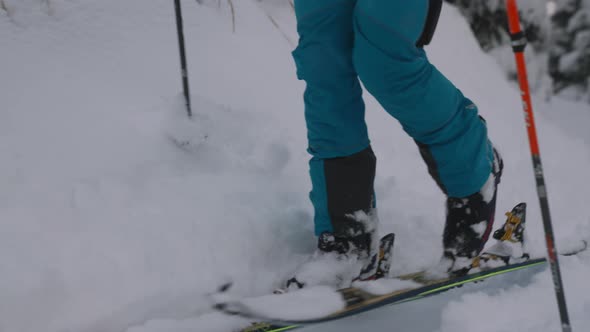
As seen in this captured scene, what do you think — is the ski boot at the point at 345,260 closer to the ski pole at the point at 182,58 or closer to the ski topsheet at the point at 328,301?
the ski topsheet at the point at 328,301

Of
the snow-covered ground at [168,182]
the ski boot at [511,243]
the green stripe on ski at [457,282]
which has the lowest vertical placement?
the green stripe on ski at [457,282]

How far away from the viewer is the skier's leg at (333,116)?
1.25 meters

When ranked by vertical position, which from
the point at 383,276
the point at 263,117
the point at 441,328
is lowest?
the point at 441,328

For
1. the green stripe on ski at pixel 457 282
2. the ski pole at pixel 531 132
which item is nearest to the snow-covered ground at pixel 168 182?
the green stripe on ski at pixel 457 282

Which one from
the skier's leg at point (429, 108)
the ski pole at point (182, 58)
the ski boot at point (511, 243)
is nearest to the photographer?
the skier's leg at point (429, 108)

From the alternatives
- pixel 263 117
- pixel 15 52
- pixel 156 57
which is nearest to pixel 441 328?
pixel 263 117

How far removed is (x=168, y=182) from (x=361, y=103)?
0.70 m

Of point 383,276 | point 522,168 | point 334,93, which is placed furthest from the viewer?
point 522,168

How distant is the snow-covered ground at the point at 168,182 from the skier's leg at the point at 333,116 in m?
0.27

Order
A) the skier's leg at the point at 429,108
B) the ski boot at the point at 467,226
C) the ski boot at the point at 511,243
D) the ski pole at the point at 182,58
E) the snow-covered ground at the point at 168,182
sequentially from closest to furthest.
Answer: the skier's leg at the point at 429,108, the snow-covered ground at the point at 168,182, the ski boot at the point at 467,226, the ski boot at the point at 511,243, the ski pole at the point at 182,58

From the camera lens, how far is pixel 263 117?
2125 millimetres

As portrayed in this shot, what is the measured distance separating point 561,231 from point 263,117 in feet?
4.31

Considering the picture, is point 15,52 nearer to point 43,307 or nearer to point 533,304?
point 43,307

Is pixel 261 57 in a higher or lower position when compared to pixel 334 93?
higher
